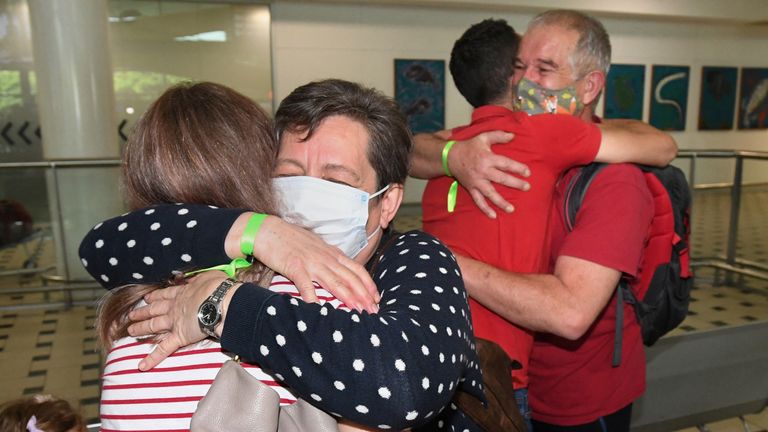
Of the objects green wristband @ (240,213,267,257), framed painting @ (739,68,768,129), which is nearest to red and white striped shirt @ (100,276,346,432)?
green wristband @ (240,213,267,257)

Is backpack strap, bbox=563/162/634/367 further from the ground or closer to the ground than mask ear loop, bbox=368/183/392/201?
closer to the ground

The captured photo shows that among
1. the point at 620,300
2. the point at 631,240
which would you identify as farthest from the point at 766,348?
the point at 631,240

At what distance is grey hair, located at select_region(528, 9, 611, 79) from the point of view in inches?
73.5

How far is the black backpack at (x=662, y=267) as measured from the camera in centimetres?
183

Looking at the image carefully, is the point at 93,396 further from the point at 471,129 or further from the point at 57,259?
the point at 471,129

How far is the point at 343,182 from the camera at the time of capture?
1274 millimetres

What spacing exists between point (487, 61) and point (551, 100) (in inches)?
13.6

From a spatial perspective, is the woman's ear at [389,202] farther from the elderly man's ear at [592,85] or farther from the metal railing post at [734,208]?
the metal railing post at [734,208]

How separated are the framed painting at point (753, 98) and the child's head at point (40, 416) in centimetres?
1628

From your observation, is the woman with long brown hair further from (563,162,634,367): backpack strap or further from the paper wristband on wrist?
(563,162,634,367): backpack strap

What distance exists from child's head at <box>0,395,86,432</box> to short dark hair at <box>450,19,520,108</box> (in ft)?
5.54

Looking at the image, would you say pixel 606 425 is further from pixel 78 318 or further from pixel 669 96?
pixel 669 96

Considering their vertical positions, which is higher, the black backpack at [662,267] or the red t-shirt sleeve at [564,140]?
the red t-shirt sleeve at [564,140]

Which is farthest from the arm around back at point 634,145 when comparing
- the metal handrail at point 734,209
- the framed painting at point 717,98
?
the framed painting at point 717,98
